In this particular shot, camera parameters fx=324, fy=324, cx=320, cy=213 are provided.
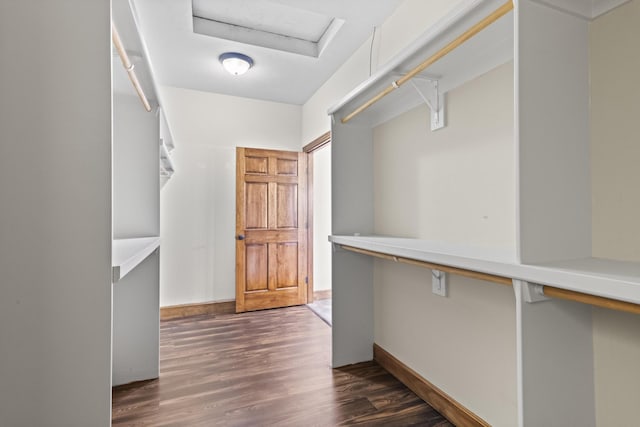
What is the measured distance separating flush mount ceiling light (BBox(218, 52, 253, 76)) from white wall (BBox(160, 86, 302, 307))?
3.06ft

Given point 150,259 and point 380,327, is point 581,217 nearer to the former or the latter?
point 380,327

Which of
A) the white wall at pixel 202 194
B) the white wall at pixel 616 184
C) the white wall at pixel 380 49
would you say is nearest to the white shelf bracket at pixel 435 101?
the white wall at pixel 380 49

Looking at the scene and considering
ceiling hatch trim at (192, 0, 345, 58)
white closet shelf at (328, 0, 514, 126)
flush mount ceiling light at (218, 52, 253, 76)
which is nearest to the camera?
white closet shelf at (328, 0, 514, 126)

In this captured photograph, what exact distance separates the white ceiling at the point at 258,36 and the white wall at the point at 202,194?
15.4 inches

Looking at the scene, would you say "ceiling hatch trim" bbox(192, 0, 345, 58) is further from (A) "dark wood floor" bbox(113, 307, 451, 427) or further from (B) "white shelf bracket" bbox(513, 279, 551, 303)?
(A) "dark wood floor" bbox(113, 307, 451, 427)

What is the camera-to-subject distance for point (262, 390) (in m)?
2.06

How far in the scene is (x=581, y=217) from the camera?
1.06 metres

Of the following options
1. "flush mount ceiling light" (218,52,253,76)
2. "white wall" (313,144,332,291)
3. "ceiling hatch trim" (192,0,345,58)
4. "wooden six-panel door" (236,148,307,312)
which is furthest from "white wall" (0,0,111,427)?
"white wall" (313,144,332,291)

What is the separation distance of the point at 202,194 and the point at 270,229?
892mm

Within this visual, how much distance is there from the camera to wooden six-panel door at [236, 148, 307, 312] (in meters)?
3.78

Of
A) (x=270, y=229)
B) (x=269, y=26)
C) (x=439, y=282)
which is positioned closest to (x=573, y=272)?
(x=439, y=282)

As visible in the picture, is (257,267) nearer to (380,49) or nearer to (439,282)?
(439,282)

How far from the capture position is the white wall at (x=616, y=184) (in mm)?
984

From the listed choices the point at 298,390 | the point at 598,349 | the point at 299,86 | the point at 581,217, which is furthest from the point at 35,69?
the point at 299,86
